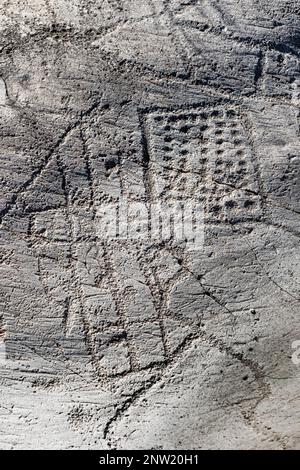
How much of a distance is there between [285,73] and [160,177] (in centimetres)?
69

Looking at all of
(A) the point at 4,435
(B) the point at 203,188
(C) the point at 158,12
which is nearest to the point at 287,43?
(C) the point at 158,12

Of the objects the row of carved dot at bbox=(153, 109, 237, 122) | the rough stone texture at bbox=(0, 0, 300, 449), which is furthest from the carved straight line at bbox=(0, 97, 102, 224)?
the row of carved dot at bbox=(153, 109, 237, 122)

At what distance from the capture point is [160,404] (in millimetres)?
2373

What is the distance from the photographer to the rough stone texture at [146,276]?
7.79 ft

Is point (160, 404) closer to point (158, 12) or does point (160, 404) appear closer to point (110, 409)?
point (110, 409)

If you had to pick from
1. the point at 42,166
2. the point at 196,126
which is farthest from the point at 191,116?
the point at 42,166

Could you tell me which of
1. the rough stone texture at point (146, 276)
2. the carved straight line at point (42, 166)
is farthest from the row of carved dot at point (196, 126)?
the carved straight line at point (42, 166)

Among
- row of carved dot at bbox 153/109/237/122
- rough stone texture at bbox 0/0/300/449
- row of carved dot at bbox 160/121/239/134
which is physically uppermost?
row of carved dot at bbox 153/109/237/122

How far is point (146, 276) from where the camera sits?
2.39 m

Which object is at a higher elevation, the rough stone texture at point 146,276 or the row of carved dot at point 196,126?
the row of carved dot at point 196,126

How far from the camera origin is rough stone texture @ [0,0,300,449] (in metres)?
2.37

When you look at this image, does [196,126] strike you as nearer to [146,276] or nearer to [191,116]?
[191,116]

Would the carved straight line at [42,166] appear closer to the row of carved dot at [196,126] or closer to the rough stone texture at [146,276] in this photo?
the rough stone texture at [146,276]

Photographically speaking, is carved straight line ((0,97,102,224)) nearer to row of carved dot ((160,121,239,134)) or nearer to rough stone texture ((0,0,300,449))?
rough stone texture ((0,0,300,449))
